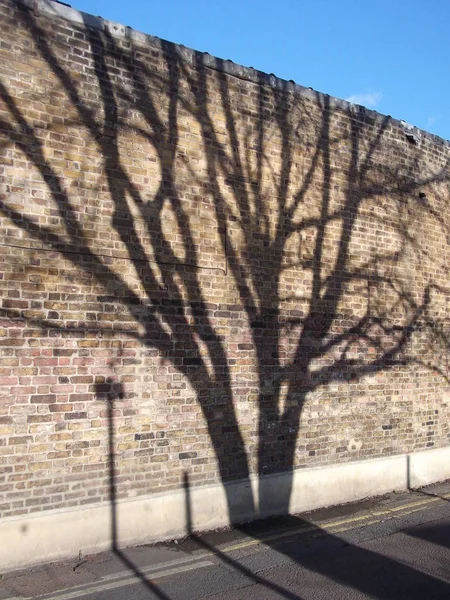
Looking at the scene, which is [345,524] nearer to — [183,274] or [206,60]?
[183,274]

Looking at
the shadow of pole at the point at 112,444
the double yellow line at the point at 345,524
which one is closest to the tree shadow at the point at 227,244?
the shadow of pole at the point at 112,444

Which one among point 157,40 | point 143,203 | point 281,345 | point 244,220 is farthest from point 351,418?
point 157,40

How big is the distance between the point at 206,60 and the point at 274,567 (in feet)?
19.9

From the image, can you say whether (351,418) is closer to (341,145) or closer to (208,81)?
(341,145)

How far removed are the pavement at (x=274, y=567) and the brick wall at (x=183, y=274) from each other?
69cm

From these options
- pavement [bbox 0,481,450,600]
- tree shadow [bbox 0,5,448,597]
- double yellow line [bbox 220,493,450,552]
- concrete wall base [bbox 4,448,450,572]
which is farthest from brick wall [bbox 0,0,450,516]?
double yellow line [bbox 220,493,450,552]

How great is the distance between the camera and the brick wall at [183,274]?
6059 millimetres

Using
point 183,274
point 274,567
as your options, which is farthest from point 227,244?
point 274,567

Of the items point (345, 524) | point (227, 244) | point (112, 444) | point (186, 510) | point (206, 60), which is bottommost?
point (345, 524)

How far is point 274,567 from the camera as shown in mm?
5895

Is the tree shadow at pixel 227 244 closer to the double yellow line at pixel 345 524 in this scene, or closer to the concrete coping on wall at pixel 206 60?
the concrete coping on wall at pixel 206 60

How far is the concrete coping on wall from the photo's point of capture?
641 centimetres

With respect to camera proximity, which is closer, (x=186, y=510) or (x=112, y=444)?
(x=112, y=444)

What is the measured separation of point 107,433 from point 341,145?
5.61 metres
